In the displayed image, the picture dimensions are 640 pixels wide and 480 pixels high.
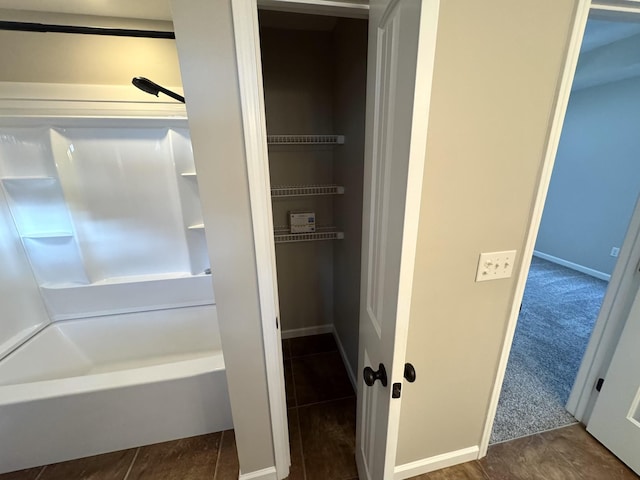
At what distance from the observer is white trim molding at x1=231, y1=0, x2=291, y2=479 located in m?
0.77

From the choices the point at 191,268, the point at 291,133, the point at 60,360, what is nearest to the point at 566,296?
the point at 291,133

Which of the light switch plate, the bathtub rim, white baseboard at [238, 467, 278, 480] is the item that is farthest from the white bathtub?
the light switch plate

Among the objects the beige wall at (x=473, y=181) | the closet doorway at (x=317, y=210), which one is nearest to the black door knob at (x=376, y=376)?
the beige wall at (x=473, y=181)

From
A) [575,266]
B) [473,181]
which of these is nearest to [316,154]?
[473,181]

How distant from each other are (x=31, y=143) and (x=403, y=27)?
7.57 feet

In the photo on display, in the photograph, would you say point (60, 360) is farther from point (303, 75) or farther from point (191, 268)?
point (303, 75)

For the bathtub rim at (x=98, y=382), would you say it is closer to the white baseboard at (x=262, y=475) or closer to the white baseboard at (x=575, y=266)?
the white baseboard at (x=262, y=475)

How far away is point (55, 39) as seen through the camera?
1504 mm

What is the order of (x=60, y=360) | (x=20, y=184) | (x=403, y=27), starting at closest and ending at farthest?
(x=403, y=27), (x=20, y=184), (x=60, y=360)

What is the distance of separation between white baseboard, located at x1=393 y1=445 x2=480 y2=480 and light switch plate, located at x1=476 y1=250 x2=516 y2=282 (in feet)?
3.33

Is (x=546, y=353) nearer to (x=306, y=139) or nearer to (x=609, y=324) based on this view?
(x=609, y=324)

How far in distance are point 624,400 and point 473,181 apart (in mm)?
1508

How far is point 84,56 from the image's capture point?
155 cm

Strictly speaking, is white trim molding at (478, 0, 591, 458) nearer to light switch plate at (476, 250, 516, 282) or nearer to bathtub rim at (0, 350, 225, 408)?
light switch plate at (476, 250, 516, 282)
